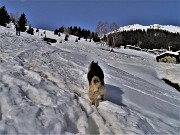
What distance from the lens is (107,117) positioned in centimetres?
1111

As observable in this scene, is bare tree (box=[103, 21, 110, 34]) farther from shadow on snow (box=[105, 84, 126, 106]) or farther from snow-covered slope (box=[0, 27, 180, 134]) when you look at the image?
snow-covered slope (box=[0, 27, 180, 134])

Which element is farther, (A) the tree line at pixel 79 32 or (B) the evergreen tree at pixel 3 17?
(A) the tree line at pixel 79 32

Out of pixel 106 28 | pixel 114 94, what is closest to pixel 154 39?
pixel 106 28

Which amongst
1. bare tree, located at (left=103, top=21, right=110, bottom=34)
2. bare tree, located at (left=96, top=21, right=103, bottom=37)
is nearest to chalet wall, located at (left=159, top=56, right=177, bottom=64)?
bare tree, located at (left=103, top=21, right=110, bottom=34)

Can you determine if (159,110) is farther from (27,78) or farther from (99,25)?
(99,25)

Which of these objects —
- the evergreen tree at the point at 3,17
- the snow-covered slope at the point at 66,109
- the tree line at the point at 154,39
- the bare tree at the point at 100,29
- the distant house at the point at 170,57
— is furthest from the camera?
the tree line at the point at 154,39

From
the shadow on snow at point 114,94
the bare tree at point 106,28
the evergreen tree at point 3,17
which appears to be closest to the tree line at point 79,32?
the bare tree at point 106,28

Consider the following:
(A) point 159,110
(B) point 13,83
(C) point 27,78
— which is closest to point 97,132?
(B) point 13,83

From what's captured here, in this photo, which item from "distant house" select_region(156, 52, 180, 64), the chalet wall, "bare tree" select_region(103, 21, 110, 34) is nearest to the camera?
the chalet wall

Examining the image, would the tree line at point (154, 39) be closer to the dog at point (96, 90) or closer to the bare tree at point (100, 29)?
the bare tree at point (100, 29)

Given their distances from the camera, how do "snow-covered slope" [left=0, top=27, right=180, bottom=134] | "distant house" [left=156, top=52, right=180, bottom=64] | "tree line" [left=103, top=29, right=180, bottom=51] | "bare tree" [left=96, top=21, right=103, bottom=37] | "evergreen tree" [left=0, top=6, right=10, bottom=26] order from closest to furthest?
"snow-covered slope" [left=0, top=27, right=180, bottom=134]
"distant house" [left=156, top=52, right=180, bottom=64]
"evergreen tree" [left=0, top=6, right=10, bottom=26]
"bare tree" [left=96, top=21, right=103, bottom=37]
"tree line" [left=103, top=29, right=180, bottom=51]

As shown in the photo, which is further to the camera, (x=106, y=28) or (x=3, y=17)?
(x=106, y=28)

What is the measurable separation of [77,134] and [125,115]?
296 centimetres

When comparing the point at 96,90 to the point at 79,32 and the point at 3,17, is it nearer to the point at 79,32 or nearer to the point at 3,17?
the point at 3,17
